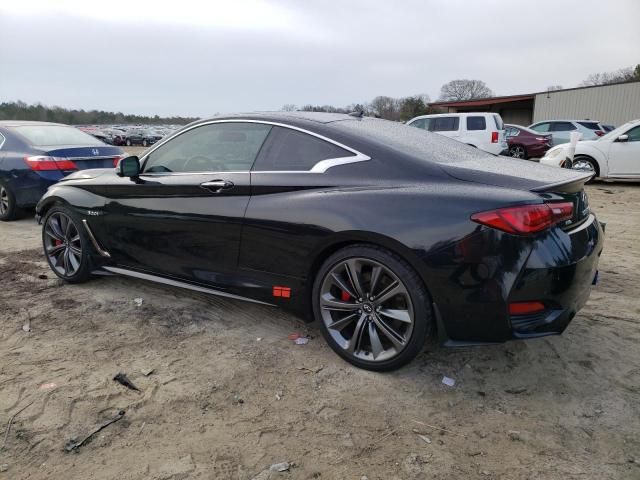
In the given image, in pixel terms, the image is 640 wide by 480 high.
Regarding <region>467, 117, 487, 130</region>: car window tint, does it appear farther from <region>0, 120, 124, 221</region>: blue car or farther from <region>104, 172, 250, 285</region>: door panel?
<region>104, 172, 250, 285</region>: door panel

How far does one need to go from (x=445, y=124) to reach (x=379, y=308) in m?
13.8

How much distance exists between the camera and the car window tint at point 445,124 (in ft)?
50.8

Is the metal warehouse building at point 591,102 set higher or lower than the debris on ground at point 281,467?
higher

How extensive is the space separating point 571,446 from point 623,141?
1059 cm

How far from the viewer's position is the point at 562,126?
60.4 feet

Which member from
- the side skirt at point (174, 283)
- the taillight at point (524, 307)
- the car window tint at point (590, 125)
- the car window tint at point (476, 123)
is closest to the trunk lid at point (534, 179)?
the taillight at point (524, 307)

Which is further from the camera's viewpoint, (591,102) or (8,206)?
(591,102)

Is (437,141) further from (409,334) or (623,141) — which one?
(623,141)

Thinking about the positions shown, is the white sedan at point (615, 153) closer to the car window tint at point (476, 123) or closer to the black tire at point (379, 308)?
the car window tint at point (476, 123)

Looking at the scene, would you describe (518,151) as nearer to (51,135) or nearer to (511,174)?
(51,135)

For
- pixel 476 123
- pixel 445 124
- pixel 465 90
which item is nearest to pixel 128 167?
pixel 476 123

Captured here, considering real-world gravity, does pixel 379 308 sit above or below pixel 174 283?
above

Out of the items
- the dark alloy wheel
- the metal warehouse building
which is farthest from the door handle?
the metal warehouse building

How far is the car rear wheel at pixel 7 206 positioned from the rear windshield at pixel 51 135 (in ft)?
2.62
